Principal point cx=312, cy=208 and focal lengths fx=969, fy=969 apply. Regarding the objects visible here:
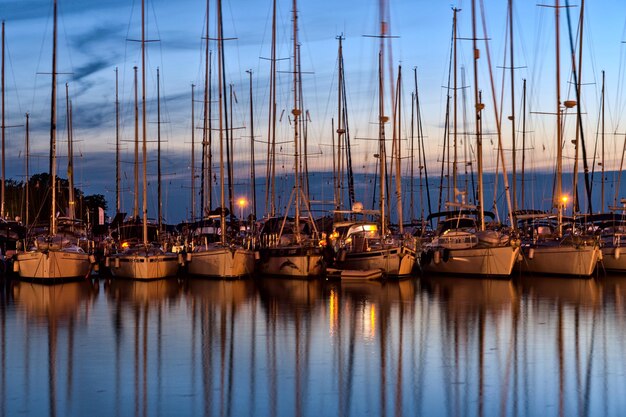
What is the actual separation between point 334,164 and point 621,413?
1908 inches

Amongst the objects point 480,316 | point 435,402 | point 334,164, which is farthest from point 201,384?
point 334,164

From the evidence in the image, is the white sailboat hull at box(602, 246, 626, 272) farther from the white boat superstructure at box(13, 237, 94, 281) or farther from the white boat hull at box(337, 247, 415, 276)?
the white boat superstructure at box(13, 237, 94, 281)

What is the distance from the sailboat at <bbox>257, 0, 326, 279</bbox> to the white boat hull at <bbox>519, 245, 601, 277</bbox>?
9399mm

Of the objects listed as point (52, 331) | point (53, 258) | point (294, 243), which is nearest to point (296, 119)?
point (294, 243)

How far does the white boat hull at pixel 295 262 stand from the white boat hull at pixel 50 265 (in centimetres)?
835

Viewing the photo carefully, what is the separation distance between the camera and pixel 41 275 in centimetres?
4012

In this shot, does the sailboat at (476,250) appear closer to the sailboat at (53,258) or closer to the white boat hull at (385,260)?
the white boat hull at (385,260)

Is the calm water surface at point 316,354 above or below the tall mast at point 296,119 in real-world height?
below

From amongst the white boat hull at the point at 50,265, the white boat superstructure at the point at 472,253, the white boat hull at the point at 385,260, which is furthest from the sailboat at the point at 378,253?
the white boat hull at the point at 50,265

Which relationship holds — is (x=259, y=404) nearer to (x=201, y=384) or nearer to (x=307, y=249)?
(x=201, y=384)

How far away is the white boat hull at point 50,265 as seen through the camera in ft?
131

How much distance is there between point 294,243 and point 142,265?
22.3 feet

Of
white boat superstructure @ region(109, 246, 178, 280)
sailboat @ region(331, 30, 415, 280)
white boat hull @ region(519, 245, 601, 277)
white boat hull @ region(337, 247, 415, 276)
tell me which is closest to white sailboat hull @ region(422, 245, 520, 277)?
sailboat @ region(331, 30, 415, 280)

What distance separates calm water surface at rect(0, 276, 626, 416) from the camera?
48.9 feet
